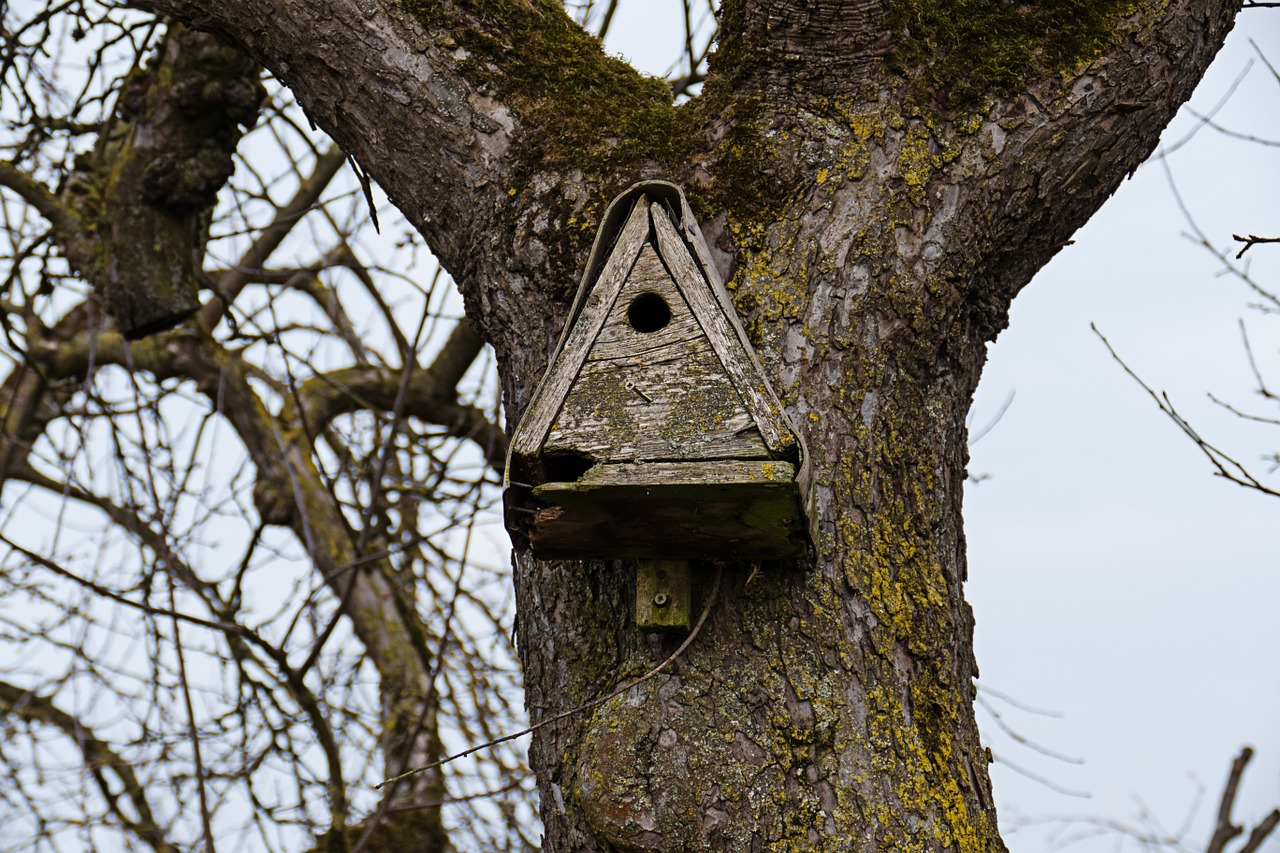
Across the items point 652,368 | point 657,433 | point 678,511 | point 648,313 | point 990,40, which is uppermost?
point 990,40

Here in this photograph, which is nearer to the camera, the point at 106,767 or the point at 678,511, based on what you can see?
the point at 678,511

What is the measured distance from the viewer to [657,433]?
1.61 m

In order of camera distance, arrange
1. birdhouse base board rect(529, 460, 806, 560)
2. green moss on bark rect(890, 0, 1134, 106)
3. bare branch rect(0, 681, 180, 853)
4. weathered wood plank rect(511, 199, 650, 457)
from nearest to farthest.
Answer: birdhouse base board rect(529, 460, 806, 560) → weathered wood plank rect(511, 199, 650, 457) → green moss on bark rect(890, 0, 1134, 106) → bare branch rect(0, 681, 180, 853)

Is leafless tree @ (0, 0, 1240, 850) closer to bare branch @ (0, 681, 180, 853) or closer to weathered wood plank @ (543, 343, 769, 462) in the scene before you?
weathered wood plank @ (543, 343, 769, 462)

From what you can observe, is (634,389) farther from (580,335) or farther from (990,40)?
(990,40)

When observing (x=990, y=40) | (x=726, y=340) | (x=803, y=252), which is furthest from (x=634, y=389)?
(x=990, y=40)

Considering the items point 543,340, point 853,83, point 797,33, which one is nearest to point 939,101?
point 853,83

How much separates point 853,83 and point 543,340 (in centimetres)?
71

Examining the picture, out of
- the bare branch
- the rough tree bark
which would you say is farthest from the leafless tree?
the bare branch

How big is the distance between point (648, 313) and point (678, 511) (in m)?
0.39

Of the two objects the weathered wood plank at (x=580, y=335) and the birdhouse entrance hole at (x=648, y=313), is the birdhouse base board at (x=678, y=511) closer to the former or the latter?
the weathered wood plank at (x=580, y=335)

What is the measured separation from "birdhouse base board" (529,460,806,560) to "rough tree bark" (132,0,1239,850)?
9 centimetres

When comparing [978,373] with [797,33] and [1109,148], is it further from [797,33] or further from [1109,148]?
[797,33]

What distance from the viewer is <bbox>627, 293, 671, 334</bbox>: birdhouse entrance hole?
1.77m
